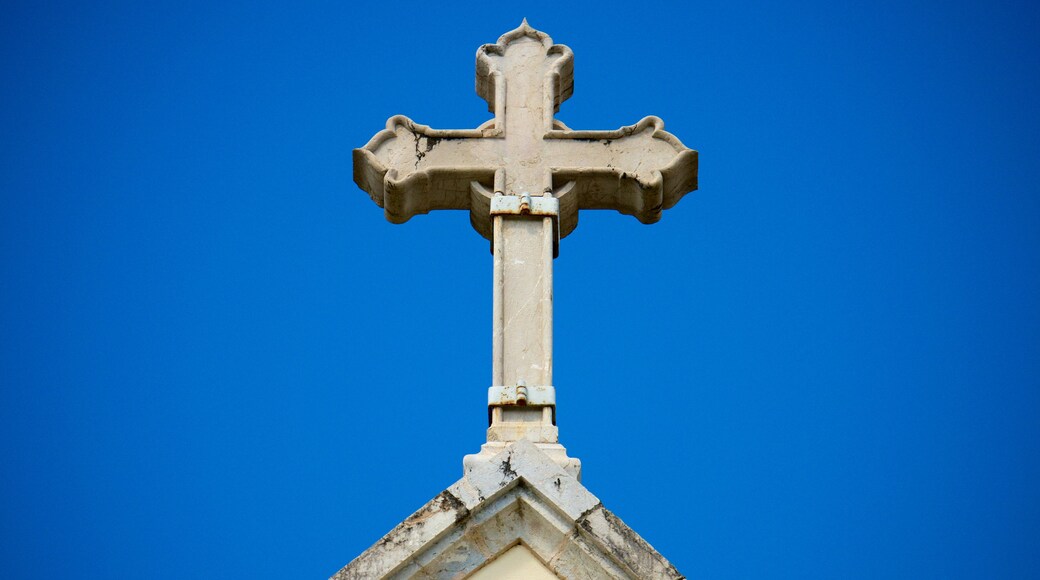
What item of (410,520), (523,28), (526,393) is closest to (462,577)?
(410,520)

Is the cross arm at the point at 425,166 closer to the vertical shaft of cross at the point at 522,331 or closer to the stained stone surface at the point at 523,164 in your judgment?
the stained stone surface at the point at 523,164

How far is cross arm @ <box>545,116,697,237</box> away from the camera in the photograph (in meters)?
9.84

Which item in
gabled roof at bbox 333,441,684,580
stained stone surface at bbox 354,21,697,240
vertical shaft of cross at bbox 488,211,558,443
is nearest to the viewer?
gabled roof at bbox 333,441,684,580

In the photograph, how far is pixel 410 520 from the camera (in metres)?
7.79

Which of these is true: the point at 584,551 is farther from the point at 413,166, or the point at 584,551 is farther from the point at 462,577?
the point at 413,166

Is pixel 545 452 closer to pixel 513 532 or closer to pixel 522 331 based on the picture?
pixel 513 532

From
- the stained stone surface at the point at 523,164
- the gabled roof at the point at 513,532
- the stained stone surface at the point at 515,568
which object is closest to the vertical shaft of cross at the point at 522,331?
the stained stone surface at the point at 523,164

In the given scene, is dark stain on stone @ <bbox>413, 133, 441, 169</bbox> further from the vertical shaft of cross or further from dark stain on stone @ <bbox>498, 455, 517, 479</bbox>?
dark stain on stone @ <bbox>498, 455, 517, 479</bbox>

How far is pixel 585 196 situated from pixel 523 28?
120 centimetres

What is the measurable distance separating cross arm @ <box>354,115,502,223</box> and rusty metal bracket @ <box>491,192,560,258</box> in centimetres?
28

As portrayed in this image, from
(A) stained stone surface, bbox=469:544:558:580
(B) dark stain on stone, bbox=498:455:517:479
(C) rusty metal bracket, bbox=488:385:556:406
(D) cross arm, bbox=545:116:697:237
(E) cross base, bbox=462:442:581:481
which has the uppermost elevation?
(D) cross arm, bbox=545:116:697:237

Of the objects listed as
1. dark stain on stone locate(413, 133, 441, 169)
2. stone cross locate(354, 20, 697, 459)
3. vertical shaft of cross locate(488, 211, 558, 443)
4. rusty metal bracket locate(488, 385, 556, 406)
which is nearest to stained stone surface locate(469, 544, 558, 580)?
vertical shaft of cross locate(488, 211, 558, 443)

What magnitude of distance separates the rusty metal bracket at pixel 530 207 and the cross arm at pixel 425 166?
0.28 m

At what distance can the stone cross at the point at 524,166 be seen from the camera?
9.63m
